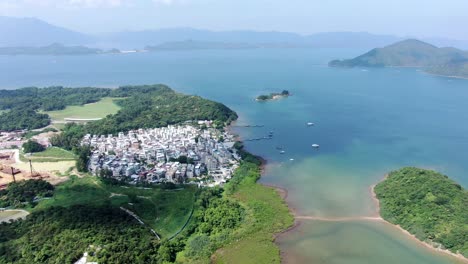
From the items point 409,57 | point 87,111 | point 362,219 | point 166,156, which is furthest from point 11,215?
point 409,57

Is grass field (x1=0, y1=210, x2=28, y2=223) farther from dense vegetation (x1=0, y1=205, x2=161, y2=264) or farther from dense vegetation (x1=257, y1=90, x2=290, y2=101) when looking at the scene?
dense vegetation (x1=257, y1=90, x2=290, y2=101)

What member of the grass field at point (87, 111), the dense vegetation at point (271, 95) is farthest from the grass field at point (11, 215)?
the dense vegetation at point (271, 95)

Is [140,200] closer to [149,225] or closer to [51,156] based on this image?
[149,225]

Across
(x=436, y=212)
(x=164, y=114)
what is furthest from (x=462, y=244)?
(x=164, y=114)

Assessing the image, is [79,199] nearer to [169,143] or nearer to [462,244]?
[169,143]

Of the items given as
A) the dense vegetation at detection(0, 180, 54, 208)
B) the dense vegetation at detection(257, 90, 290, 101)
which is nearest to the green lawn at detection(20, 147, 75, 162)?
the dense vegetation at detection(0, 180, 54, 208)

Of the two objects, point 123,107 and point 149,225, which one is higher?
point 123,107
